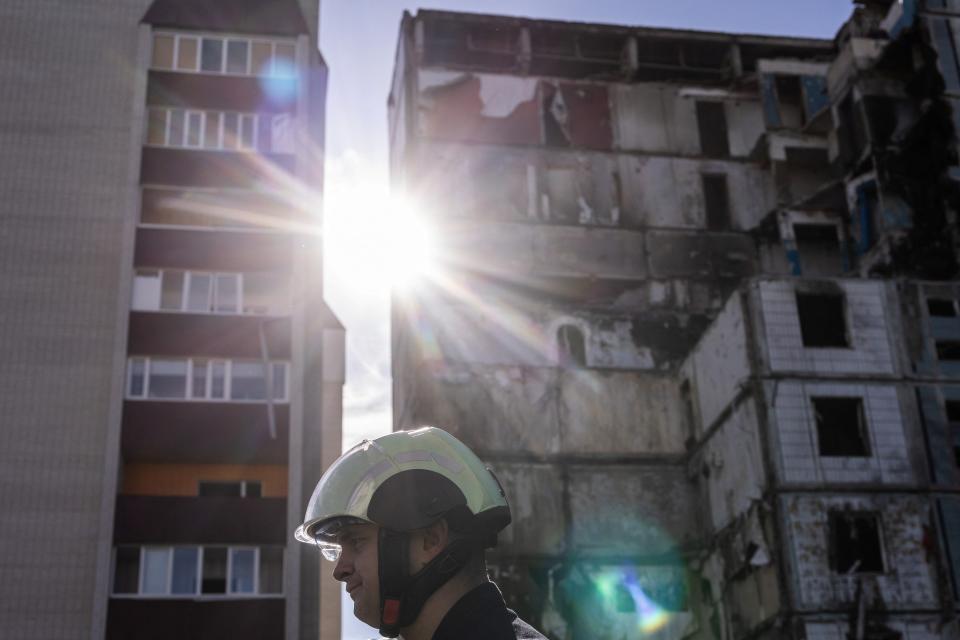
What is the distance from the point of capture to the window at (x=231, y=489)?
31.0m

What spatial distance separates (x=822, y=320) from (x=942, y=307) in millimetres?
3506

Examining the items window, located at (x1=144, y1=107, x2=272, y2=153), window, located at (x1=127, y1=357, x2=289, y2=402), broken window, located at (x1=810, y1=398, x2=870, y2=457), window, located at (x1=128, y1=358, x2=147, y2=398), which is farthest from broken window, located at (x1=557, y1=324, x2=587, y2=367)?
window, located at (x1=128, y1=358, x2=147, y2=398)

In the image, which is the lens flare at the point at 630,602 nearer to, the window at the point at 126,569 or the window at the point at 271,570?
the window at the point at 271,570

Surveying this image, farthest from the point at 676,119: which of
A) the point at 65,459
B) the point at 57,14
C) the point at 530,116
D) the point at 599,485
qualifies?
the point at 65,459

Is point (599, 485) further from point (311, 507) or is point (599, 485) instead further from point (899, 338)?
point (311, 507)

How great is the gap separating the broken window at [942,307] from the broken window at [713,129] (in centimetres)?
1193

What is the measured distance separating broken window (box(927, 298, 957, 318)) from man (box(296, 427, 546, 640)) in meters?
29.5

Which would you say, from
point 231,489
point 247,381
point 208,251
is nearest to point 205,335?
point 247,381

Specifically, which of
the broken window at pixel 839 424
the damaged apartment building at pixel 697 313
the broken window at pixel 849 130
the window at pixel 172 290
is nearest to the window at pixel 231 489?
the window at pixel 172 290

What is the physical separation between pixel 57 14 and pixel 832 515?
86.3ft

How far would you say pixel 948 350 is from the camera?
102 feet

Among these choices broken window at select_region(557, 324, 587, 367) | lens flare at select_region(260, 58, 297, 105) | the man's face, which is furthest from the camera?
broken window at select_region(557, 324, 587, 367)

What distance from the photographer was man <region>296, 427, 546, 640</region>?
399 cm

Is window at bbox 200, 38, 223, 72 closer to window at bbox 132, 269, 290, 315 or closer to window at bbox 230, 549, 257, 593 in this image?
window at bbox 132, 269, 290, 315
